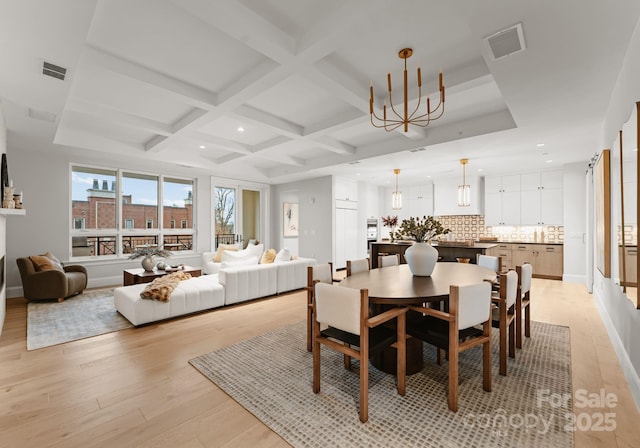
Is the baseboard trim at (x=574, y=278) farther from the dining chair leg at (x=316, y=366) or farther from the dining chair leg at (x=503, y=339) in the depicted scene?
the dining chair leg at (x=316, y=366)

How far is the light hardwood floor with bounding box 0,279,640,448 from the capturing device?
179cm

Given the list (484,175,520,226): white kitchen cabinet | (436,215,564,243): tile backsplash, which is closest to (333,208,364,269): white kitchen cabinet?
(436,215,564,243): tile backsplash

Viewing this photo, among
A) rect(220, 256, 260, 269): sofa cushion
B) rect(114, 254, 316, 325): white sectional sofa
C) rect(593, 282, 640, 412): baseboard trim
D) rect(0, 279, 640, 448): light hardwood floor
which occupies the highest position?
rect(220, 256, 260, 269): sofa cushion

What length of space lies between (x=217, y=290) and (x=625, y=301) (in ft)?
14.6

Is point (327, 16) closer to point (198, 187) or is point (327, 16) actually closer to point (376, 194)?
point (198, 187)

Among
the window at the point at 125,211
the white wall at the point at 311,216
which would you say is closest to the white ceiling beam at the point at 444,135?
the white wall at the point at 311,216

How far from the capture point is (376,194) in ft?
31.5

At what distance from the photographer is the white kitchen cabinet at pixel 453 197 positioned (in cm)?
756

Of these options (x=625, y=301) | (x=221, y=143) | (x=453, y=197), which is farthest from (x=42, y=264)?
(x=453, y=197)

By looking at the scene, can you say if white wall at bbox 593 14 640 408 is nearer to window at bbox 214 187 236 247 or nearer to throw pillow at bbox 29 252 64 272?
throw pillow at bbox 29 252 64 272

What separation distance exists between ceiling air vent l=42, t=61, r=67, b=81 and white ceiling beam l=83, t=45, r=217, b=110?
235 mm

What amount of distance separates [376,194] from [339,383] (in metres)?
7.75

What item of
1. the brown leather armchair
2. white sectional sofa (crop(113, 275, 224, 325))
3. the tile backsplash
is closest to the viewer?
white sectional sofa (crop(113, 275, 224, 325))

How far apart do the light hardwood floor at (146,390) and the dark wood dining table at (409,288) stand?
1.04 m
